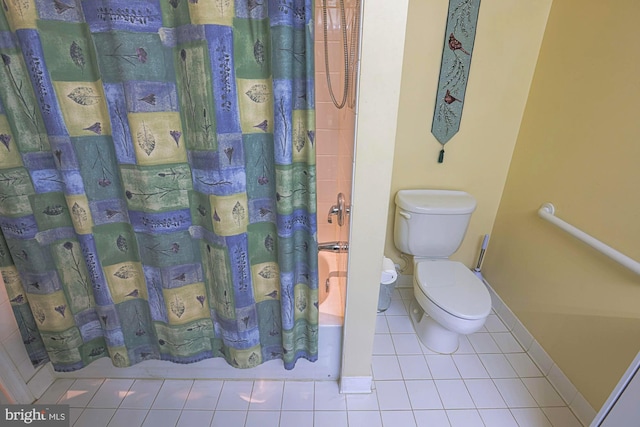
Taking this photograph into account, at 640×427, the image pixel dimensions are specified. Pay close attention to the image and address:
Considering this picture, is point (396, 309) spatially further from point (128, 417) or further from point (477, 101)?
point (128, 417)

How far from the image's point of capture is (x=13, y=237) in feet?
3.61

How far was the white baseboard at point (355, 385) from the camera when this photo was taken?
54.5 inches

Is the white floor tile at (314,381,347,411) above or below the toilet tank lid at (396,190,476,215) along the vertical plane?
below

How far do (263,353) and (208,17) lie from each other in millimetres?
1307

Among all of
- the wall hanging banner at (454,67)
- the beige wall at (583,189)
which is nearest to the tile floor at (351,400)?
the beige wall at (583,189)

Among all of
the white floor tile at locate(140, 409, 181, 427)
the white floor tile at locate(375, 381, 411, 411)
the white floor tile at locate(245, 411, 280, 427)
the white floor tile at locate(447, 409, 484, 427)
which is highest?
→ the white floor tile at locate(447, 409, 484, 427)

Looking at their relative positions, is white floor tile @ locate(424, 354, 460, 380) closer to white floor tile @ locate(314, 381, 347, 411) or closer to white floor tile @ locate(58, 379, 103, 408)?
white floor tile @ locate(314, 381, 347, 411)

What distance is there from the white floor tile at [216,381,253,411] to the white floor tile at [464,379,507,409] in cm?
108

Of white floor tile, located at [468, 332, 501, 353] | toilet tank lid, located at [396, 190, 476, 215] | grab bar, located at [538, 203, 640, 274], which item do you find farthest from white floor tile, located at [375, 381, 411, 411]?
grab bar, located at [538, 203, 640, 274]

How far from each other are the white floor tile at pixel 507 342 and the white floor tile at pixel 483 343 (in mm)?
27

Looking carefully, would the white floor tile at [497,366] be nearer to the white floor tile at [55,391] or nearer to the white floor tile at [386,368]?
the white floor tile at [386,368]

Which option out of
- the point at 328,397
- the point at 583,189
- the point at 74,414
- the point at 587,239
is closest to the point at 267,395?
the point at 328,397

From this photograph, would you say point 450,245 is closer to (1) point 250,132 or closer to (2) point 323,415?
(2) point 323,415

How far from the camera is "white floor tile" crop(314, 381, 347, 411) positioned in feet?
4.42
